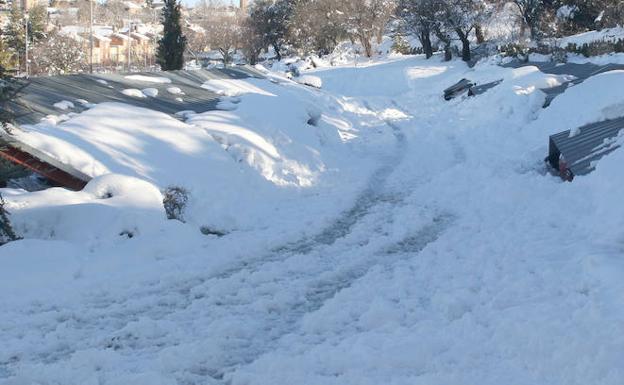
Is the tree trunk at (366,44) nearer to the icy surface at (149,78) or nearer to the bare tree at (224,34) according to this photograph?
the bare tree at (224,34)

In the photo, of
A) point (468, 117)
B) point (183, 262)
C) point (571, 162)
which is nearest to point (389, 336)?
point (183, 262)

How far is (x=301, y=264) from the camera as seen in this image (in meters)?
7.66

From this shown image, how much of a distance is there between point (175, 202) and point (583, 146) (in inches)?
251

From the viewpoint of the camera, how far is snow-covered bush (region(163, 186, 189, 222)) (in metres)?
8.88

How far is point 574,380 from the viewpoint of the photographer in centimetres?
454

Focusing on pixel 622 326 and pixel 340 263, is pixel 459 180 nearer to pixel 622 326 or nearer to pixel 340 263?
pixel 340 263

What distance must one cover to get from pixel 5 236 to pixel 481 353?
5.22m

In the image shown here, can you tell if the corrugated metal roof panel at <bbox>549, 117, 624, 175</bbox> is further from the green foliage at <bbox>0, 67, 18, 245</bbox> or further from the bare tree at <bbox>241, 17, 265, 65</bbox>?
the bare tree at <bbox>241, 17, 265, 65</bbox>

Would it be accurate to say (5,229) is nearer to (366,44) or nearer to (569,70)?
(569,70)

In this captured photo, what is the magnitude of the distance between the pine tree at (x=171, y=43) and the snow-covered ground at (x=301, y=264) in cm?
1619

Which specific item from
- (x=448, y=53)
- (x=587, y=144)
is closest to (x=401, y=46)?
(x=448, y=53)

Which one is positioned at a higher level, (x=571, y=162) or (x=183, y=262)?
(x=571, y=162)

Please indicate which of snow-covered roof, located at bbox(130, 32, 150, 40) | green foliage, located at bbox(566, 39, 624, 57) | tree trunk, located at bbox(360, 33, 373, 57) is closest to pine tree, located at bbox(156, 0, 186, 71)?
green foliage, located at bbox(566, 39, 624, 57)

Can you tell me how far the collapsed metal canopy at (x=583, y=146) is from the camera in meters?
10.1
